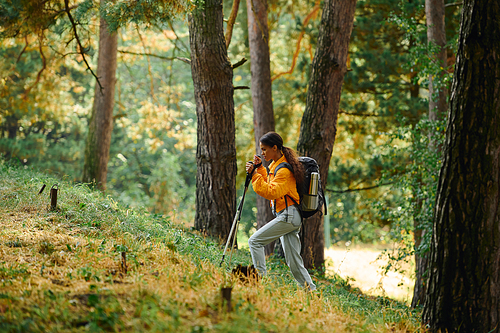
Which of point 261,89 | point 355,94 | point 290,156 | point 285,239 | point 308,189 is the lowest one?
point 285,239

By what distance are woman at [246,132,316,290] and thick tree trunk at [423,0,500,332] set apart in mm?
1580

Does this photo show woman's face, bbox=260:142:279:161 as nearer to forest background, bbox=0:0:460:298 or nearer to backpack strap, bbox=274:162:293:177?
backpack strap, bbox=274:162:293:177

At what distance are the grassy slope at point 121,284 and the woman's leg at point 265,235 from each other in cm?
39

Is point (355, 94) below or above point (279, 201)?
above

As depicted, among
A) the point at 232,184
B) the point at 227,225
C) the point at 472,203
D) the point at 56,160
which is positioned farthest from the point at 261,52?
the point at 56,160

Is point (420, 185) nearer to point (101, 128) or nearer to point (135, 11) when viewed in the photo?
point (135, 11)

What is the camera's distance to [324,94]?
803cm

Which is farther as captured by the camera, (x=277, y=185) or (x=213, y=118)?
(x=213, y=118)

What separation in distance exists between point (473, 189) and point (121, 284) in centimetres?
365

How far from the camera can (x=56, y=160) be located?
76.4 ft

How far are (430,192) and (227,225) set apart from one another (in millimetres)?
3570

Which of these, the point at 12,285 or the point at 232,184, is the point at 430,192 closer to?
the point at 232,184

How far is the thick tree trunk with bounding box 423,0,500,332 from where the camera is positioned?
4473 millimetres

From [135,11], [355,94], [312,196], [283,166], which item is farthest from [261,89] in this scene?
[312,196]
